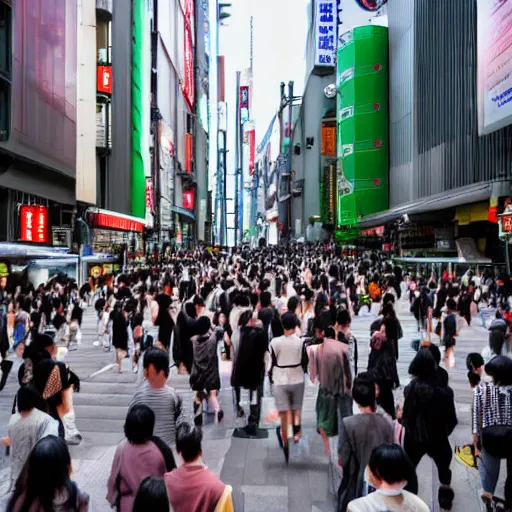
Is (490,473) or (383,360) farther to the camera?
(383,360)

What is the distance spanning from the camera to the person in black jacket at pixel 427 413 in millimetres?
5180

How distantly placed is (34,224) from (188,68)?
255 feet

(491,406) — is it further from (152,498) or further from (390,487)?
(152,498)

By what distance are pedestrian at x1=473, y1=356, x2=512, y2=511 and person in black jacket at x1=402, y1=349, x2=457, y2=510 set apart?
0.22 m

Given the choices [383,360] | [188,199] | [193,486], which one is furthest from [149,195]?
[193,486]

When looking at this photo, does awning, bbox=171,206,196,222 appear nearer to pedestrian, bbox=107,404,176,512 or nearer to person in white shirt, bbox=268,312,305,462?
person in white shirt, bbox=268,312,305,462

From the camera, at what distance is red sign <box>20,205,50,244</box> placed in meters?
29.2

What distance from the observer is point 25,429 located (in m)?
4.54

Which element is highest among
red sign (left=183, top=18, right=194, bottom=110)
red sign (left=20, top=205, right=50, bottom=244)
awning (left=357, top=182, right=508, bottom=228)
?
red sign (left=183, top=18, right=194, bottom=110)

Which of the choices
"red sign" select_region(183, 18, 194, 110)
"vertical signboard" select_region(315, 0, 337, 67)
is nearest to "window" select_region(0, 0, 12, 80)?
"vertical signboard" select_region(315, 0, 337, 67)

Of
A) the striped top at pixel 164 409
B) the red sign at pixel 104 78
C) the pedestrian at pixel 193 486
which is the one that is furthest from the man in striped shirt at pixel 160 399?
the red sign at pixel 104 78

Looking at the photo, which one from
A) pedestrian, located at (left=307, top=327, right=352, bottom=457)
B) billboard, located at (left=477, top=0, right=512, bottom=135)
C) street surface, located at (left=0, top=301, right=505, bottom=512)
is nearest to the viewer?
street surface, located at (left=0, top=301, right=505, bottom=512)

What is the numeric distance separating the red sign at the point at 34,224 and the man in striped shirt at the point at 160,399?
2555 centimetres

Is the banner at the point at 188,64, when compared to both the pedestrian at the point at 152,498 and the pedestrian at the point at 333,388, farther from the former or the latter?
the pedestrian at the point at 152,498
